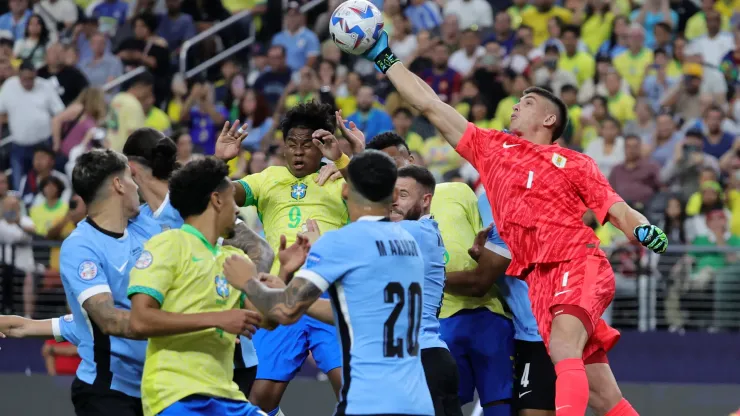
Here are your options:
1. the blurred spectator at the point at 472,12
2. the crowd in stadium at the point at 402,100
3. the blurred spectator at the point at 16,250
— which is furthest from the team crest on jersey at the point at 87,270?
the blurred spectator at the point at 472,12

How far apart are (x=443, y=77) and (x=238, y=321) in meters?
11.5

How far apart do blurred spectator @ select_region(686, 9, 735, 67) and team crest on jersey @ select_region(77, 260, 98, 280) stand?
12164 millimetres

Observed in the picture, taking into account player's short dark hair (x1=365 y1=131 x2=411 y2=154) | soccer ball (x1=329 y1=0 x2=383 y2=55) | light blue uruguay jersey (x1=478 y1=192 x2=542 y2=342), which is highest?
soccer ball (x1=329 y1=0 x2=383 y2=55)

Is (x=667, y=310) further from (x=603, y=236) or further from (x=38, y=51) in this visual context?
(x=38, y=51)

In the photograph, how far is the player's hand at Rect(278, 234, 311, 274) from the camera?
612cm

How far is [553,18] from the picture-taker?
17.3 meters

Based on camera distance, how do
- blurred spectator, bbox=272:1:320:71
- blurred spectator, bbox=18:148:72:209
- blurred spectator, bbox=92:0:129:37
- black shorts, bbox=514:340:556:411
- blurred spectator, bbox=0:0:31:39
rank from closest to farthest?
black shorts, bbox=514:340:556:411 → blurred spectator, bbox=18:148:72:209 → blurred spectator, bbox=272:1:320:71 → blurred spectator, bbox=0:0:31:39 → blurred spectator, bbox=92:0:129:37

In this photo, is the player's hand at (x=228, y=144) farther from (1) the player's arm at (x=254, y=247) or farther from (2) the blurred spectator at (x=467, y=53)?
(2) the blurred spectator at (x=467, y=53)

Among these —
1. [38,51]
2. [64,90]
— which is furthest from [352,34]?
[38,51]

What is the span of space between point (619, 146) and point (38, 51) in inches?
362

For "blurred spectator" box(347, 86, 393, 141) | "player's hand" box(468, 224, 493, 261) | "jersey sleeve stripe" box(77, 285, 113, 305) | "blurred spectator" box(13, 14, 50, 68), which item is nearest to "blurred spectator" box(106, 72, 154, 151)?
"blurred spectator" box(13, 14, 50, 68)

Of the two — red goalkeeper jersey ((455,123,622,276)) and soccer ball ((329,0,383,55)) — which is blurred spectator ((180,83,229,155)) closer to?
soccer ball ((329,0,383,55))

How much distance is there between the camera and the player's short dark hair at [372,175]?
581 centimetres

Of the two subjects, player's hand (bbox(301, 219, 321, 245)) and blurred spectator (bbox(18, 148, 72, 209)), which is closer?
player's hand (bbox(301, 219, 321, 245))
